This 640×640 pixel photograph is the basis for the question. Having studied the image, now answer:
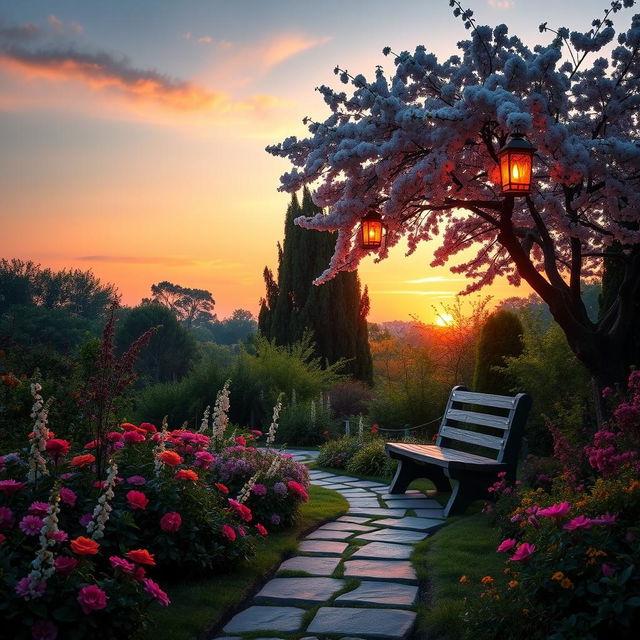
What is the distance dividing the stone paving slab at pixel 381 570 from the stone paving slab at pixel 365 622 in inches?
23.4

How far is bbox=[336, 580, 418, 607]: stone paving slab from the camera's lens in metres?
3.57

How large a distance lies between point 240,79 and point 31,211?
561 cm

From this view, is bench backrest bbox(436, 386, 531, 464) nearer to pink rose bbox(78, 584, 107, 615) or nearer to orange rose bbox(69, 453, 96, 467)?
orange rose bbox(69, 453, 96, 467)

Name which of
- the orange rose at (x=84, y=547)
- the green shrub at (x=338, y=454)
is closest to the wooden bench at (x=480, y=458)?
the green shrub at (x=338, y=454)

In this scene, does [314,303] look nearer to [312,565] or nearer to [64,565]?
[312,565]

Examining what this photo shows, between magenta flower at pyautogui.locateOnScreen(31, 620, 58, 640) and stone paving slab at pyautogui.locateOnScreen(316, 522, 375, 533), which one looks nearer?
magenta flower at pyautogui.locateOnScreen(31, 620, 58, 640)

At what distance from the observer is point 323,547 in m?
4.82

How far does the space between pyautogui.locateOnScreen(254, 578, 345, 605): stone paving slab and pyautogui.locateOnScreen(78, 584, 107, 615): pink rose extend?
4.35 ft

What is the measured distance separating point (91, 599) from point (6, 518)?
2.18 feet

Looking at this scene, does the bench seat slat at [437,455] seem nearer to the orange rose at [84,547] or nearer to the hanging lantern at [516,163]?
the hanging lantern at [516,163]

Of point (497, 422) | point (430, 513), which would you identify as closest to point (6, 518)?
point (430, 513)

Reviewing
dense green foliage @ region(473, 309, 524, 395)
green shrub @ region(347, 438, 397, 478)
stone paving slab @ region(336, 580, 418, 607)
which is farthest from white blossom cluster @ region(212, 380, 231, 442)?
dense green foliage @ region(473, 309, 524, 395)

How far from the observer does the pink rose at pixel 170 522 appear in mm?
3451

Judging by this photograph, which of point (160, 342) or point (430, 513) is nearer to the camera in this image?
point (430, 513)
